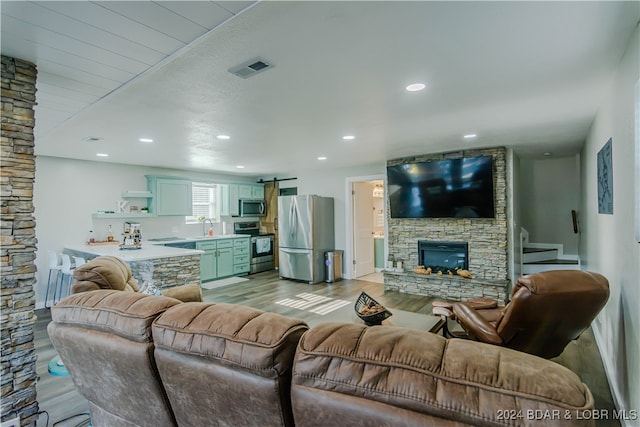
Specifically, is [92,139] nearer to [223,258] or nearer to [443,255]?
[223,258]

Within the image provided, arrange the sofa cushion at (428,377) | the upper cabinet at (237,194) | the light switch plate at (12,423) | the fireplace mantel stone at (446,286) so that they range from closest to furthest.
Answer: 1. the sofa cushion at (428,377)
2. the light switch plate at (12,423)
3. the fireplace mantel stone at (446,286)
4. the upper cabinet at (237,194)

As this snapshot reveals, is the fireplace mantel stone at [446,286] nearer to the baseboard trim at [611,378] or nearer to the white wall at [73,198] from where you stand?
the baseboard trim at [611,378]

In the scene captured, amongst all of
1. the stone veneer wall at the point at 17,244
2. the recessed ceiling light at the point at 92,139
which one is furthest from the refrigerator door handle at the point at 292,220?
the stone veneer wall at the point at 17,244

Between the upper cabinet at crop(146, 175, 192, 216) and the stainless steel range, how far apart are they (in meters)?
1.44

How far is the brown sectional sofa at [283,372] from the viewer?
0.76 m

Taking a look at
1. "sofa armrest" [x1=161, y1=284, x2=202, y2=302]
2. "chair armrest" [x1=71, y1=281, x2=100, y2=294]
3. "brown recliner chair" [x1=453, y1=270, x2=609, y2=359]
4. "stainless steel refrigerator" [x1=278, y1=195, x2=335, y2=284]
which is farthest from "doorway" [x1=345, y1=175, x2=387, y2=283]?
"chair armrest" [x1=71, y1=281, x2=100, y2=294]

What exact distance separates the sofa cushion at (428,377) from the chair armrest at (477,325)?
1789 millimetres

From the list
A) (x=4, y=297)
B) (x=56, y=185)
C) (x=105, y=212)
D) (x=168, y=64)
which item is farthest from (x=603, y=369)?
(x=56, y=185)

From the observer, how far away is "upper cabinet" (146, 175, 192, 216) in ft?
20.5

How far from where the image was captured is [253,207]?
8156 mm

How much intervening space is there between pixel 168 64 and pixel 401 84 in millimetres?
1566

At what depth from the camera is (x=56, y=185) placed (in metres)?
5.26

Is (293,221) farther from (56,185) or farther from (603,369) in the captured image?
(603,369)

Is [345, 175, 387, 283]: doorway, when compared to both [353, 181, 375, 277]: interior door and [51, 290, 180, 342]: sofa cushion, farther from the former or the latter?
[51, 290, 180, 342]: sofa cushion
